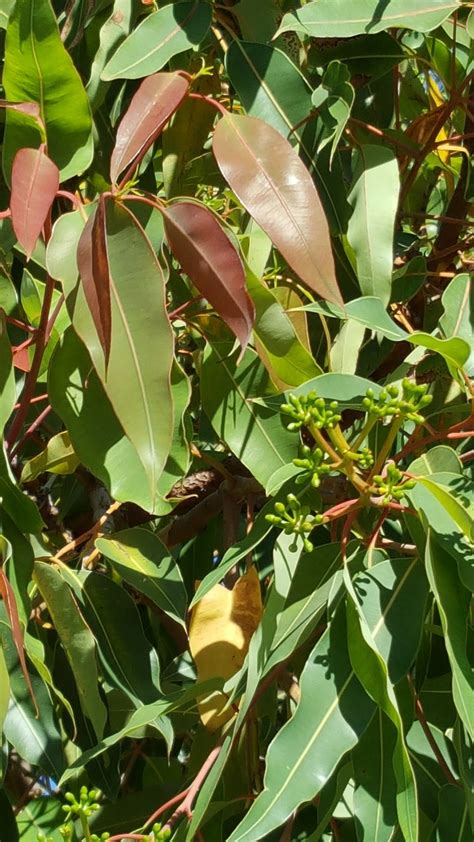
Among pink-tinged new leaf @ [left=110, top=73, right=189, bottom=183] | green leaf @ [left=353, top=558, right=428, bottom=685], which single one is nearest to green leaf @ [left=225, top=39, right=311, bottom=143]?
pink-tinged new leaf @ [left=110, top=73, right=189, bottom=183]

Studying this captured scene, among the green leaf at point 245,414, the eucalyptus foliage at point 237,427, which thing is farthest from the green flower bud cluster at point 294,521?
the green leaf at point 245,414

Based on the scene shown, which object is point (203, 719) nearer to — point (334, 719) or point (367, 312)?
point (334, 719)

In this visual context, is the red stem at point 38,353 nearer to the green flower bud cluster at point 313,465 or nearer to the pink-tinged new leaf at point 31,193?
the pink-tinged new leaf at point 31,193


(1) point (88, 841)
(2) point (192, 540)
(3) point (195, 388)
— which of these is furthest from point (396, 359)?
(1) point (88, 841)

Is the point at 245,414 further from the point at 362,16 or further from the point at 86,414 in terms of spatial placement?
the point at 362,16

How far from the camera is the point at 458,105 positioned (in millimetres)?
1188

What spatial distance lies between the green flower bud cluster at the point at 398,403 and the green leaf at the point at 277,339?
12 centimetres

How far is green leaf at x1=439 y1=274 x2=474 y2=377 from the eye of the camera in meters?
0.99

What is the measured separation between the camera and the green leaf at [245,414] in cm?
98

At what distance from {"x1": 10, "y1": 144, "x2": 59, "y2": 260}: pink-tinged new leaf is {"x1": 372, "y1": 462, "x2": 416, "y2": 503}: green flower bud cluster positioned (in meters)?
0.31

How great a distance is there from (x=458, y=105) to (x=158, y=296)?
21.3 inches

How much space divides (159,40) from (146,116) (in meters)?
0.18

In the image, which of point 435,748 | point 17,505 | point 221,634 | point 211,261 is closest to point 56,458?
point 17,505

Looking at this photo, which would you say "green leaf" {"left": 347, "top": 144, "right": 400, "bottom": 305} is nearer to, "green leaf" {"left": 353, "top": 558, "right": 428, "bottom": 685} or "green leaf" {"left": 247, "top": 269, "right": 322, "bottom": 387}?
"green leaf" {"left": 247, "top": 269, "right": 322, "bottom": 387}
